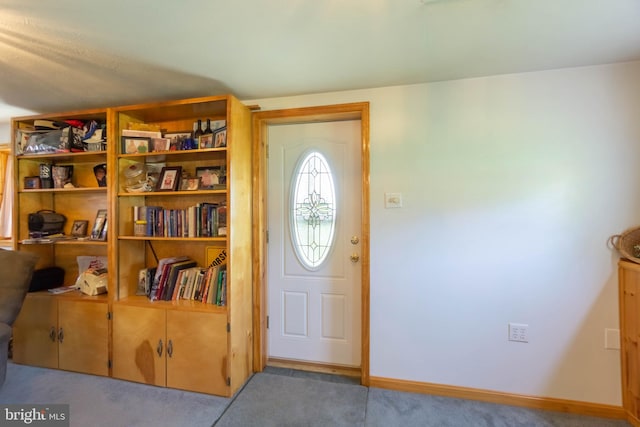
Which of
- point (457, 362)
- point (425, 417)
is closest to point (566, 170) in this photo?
point (457, 362)

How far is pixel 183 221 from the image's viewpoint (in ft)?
7.14

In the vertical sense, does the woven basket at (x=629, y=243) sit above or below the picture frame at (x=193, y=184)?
below

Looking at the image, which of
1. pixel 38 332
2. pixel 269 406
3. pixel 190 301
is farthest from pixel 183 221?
pixel 38 332

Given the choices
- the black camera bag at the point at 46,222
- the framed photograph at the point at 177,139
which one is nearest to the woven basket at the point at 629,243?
the framed photograph at the point at 177,139

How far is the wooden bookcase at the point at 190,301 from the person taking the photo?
197cm

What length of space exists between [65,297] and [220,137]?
181 cm

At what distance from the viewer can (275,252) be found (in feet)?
7.95

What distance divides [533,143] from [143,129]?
2.88 meters

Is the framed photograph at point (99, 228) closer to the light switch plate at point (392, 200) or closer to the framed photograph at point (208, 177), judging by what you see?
the framed photograph at point (208, 177)

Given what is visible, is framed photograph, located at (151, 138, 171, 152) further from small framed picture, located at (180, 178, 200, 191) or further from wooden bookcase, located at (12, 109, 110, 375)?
wooden bookcase, located at (12, 109, 110, 375)

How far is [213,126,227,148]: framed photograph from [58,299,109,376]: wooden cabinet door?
1523 mm

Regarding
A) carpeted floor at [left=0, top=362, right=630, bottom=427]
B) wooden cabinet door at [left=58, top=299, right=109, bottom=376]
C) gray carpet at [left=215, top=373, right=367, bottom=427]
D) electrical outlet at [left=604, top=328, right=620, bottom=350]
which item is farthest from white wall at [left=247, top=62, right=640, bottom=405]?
wooden cabinet door at [left=58, top=299, right=109, bottom=376]

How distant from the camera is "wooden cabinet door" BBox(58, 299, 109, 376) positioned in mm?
2176

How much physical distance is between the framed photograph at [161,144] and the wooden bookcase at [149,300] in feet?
0.23
